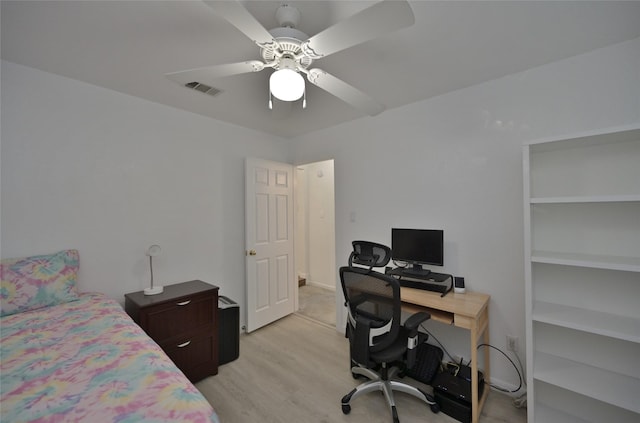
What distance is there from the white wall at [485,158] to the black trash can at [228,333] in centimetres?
163

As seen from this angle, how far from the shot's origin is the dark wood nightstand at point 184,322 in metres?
1.95

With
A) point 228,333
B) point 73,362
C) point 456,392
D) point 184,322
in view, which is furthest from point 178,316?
point 456,392

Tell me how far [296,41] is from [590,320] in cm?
233

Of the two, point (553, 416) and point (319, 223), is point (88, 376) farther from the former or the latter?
point (319, 223)

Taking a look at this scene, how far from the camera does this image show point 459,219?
7.32ft

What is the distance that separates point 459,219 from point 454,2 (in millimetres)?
1594

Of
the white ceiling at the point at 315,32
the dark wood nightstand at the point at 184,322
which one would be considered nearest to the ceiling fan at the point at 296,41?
the white ceiling at the point at 315,32

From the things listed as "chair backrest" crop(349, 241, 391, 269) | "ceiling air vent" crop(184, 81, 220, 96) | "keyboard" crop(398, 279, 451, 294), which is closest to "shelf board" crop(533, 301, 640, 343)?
"keyboard" crop(398, 279, 451, 294)

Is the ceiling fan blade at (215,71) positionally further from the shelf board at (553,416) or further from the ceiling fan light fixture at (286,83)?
the shelf board at (553,416)

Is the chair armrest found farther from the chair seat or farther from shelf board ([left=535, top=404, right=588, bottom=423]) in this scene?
shelf board ([left=535, top=404, right=588, bottom=423])

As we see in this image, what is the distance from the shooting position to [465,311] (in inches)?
68.7

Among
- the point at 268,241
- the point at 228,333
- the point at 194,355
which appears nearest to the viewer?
the point at 194,355

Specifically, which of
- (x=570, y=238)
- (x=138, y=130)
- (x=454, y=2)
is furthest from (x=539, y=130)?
(x=138, y=130)

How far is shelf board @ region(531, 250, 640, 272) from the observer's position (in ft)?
→ 4.43
